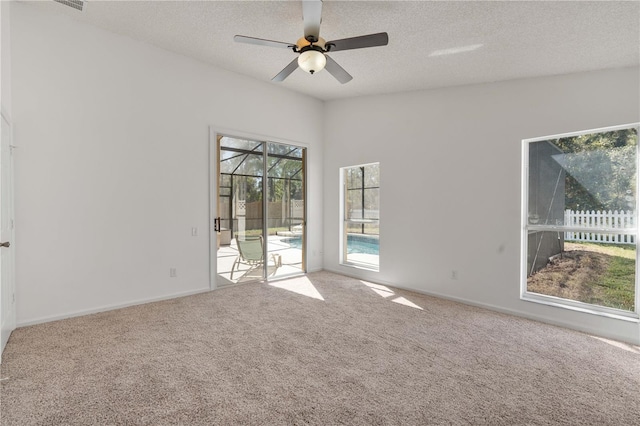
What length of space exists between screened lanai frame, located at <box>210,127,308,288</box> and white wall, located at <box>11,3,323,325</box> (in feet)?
0.54

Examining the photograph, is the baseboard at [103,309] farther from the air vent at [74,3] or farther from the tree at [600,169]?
the tree at [600,169]

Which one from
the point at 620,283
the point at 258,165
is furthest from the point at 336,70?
the point at 620,283

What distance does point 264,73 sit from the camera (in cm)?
467

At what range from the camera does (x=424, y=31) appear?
10.1 ft

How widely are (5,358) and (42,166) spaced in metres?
1.88

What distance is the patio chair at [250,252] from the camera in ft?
16.5

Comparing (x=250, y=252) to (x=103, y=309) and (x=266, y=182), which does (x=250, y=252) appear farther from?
(x=103, y=309)

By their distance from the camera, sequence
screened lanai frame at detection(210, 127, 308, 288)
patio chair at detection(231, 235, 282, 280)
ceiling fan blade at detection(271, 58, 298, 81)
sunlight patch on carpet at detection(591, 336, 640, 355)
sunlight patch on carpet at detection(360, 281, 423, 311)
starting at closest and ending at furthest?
sunlight patch on carpet at detection(591, 336, 640, 355) < ceiling fan blade at detection(271, 58, 298, 81) < sunlight patch on carpet at detection(360, 281, 423, 311) < screened lanai frame at detection(210, 127, 308, 288) < patio chair at detection(231, 235, 282, 280)

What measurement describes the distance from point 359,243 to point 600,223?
3329mm

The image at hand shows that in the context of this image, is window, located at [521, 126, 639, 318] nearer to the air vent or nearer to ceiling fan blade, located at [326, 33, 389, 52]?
ceiling fan blade, located at [326, 33, 389, 52]

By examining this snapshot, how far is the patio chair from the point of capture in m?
5.02

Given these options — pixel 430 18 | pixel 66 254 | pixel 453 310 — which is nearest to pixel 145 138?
pixel 66 254

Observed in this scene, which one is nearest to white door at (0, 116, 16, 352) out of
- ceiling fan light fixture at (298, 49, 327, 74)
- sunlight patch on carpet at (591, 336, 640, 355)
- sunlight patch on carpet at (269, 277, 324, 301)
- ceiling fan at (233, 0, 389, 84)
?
ceiling fan at (233, 0, 389, 84)

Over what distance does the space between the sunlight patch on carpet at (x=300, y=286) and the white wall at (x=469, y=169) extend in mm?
1049
